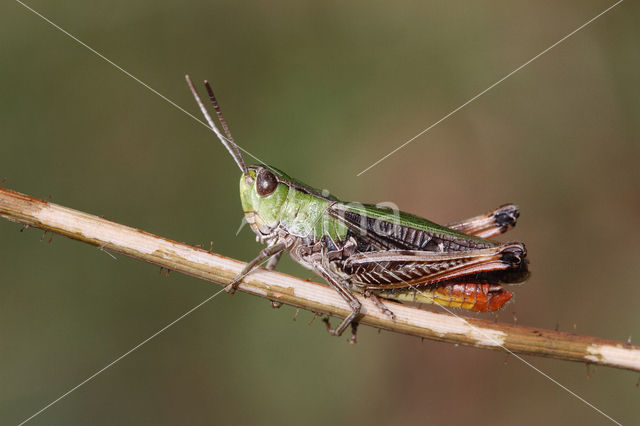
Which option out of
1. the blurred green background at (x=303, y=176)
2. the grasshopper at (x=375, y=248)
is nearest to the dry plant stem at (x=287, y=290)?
the grasshopper at (x=375, y=248)

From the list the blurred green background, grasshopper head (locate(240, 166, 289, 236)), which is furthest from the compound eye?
the blurred green background

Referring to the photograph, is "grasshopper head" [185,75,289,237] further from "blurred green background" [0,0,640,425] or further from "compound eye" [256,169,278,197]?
"blurred green background" [0,0,640,425]

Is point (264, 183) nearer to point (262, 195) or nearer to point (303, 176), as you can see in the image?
point (262, 195)

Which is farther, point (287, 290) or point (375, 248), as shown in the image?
point (375, 248)

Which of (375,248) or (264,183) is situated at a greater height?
(264,183)

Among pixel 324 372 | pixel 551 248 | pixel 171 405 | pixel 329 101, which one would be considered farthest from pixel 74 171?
pixel 551 248

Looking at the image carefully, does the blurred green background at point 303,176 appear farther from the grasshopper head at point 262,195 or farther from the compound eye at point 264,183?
the compound eye at point 264,183

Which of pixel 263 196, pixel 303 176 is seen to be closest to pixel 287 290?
pixel 263 196
